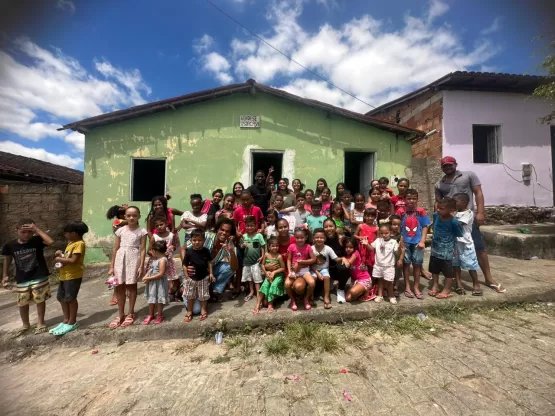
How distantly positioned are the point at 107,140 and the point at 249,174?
369cm

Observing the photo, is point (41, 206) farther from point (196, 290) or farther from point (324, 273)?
point (324, 273)

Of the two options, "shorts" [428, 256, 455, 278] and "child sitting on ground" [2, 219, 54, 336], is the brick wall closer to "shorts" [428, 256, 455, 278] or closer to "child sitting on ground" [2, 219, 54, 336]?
"child sitting on ground" [2, 219, 54, 336]

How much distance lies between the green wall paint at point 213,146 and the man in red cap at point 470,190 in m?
→ 3.03

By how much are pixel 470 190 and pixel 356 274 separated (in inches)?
83.6

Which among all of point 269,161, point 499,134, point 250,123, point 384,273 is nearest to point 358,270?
point 384,273

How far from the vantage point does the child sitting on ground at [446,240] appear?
3520 millimetres

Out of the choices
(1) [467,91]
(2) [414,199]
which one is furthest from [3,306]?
(1) [467,91]

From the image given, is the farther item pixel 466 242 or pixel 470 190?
pixel 470 190

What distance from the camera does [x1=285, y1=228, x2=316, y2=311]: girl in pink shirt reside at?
11.0 ft

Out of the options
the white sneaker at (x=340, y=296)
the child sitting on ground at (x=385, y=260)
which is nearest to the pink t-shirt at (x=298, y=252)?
the white sneaker at (x=340, y=296)

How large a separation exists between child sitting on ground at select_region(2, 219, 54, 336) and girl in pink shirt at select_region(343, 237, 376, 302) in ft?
12.8

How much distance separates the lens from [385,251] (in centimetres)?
346

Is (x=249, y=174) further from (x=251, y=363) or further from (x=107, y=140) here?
(x=251, y=363)

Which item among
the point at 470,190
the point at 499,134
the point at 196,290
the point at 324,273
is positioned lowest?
the point at 196,290
